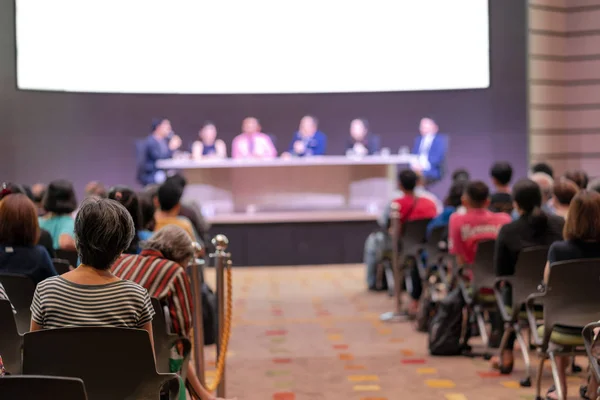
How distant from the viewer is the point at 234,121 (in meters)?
14.6

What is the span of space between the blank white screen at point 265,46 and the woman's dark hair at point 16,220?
955 centimetres

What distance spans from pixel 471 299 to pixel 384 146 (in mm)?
9259

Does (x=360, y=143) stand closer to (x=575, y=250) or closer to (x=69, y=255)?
(x=69, y=255)

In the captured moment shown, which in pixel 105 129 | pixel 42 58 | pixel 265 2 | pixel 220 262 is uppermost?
pixel 265 2

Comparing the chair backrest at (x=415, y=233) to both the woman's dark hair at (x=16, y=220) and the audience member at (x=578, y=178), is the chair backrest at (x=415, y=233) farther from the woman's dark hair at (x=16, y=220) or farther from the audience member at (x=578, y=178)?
the woman's dark hair at (x=16, y=220)

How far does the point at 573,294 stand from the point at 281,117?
11.0 meters

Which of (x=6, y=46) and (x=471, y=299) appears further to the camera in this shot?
(x=6, y=46)

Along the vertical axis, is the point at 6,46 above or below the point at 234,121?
above

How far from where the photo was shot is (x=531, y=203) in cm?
496

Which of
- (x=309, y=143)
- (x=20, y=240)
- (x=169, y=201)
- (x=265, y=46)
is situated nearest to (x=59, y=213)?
(x=169, y=201)

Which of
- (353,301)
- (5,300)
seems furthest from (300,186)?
(5,300)

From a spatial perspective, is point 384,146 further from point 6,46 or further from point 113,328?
point 113,328

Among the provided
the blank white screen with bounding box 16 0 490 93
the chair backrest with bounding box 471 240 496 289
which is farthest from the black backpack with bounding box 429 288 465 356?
the blank white screen with bounding box 16 0 490 93

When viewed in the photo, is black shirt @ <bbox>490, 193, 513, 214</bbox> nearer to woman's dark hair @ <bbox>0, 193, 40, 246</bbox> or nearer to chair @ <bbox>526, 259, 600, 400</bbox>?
chair @ <bbox>526, 259, 600, 400</bbox>
